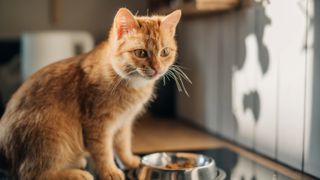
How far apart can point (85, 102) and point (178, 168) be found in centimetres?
27

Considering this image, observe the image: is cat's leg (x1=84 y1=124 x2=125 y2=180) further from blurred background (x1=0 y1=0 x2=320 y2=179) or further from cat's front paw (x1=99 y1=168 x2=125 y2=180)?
blurred background (x1=0 y1=0 x2=320 y2=179)

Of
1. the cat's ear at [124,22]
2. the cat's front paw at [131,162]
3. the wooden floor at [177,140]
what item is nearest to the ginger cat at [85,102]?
the cat's ear at [124,22]

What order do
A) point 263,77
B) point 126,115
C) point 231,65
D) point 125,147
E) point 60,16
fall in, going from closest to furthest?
point 126,115 < point 125,147 < point 263,77 < point 231,65 < point 60,16

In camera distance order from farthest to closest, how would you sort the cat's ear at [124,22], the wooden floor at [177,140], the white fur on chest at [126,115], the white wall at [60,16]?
the white wall at [60,16] → the wooden floor at [177,140] → the white fur on chest at [126,115] → the cat's ear at [124,22]

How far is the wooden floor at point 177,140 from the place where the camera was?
50.4 inches

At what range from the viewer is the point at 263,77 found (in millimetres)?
1330

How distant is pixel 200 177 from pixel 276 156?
1.17ft

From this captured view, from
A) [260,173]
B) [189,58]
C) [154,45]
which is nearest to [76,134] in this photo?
[154,45]

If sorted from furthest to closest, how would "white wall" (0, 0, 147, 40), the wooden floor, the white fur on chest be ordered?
"white wall" (0, 0, 147, 40), the wooden floor, the white fur on chest

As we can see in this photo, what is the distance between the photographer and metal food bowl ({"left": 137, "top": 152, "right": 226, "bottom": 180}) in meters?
1.00

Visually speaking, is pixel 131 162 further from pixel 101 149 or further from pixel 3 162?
pixel 3 162

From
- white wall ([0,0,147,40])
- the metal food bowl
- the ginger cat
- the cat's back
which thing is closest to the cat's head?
the ginger cat

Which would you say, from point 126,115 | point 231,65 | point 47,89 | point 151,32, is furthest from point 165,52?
point 231,65

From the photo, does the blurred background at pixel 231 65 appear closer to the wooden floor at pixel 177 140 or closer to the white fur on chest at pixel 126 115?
the wooden floor at pixel 177 140
